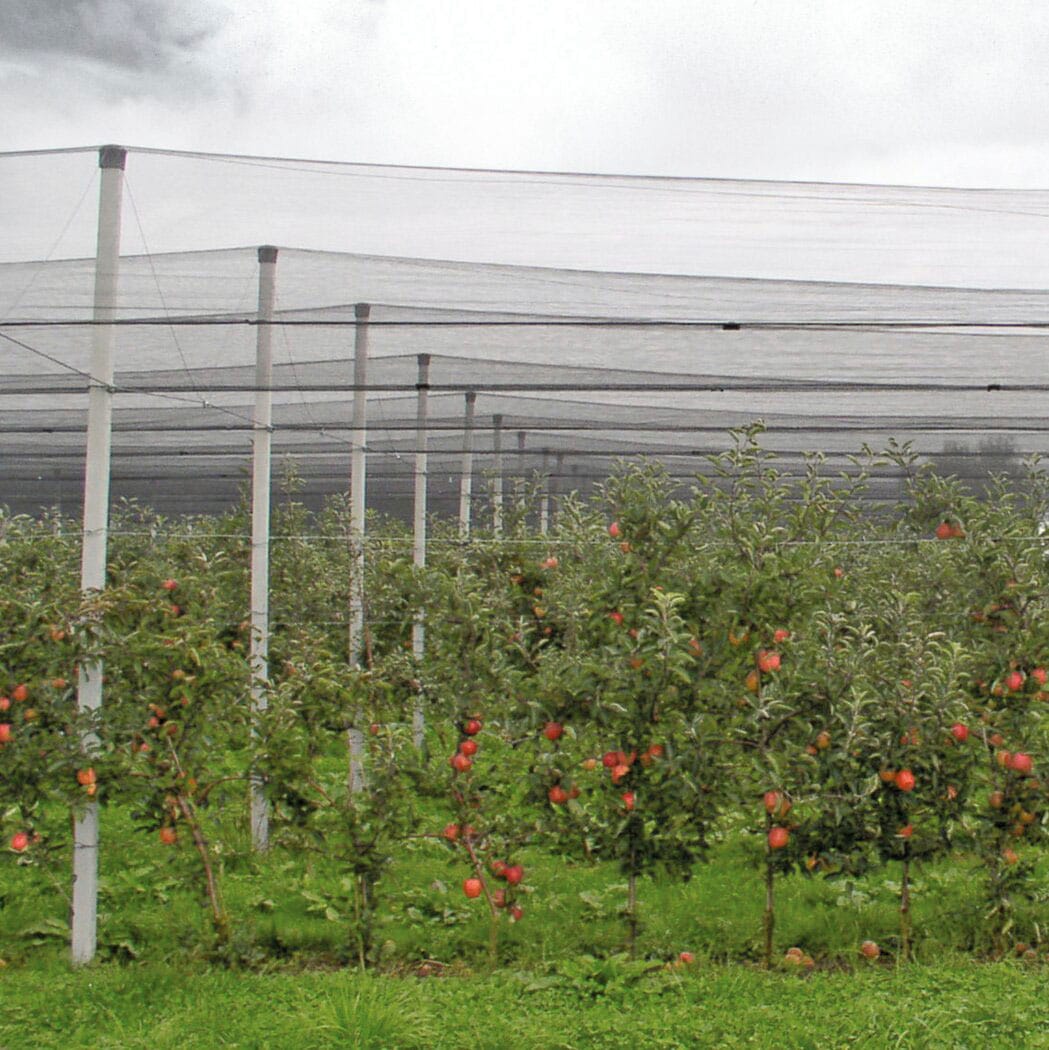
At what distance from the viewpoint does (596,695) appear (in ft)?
12.9

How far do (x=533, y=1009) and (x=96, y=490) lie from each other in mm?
2506

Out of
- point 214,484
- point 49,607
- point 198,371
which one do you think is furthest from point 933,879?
point 214,484

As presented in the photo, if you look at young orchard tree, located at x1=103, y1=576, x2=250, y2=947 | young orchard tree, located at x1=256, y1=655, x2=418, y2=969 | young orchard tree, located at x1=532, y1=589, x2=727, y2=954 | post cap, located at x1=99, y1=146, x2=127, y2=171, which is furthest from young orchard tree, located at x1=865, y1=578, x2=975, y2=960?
post cap, located at x1=99, y1=146, x2=127, y2=171

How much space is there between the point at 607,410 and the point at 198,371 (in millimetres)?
2660

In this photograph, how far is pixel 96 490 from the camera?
434 cm

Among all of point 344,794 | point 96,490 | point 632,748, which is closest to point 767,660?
point 632,748

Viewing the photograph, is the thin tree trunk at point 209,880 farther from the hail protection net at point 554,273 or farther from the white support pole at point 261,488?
the hail protection net at point 554,273

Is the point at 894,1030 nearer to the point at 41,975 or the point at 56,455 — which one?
the point at 41,975

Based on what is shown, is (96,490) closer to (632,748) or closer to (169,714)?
(169,714)

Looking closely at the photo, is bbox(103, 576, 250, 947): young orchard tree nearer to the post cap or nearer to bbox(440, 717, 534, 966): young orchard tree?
bbox(440, 717, 534, 966): young orchard tree

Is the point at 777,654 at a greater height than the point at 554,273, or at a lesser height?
lesser

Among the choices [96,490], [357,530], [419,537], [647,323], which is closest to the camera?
Result: [96,490]

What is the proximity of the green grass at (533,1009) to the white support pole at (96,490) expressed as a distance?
0.77ft

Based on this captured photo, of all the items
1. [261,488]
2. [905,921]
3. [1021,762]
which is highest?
[261,488]
